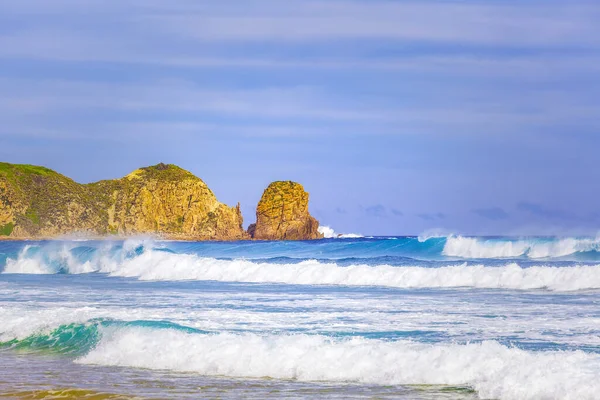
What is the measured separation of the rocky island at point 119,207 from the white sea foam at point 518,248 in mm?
90598

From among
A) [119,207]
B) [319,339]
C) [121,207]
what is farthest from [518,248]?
[119,207]

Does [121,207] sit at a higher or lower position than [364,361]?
higher

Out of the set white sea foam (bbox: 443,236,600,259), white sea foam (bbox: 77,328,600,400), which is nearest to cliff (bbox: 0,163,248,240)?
white sea foam (bbox: 443,236,600,259)

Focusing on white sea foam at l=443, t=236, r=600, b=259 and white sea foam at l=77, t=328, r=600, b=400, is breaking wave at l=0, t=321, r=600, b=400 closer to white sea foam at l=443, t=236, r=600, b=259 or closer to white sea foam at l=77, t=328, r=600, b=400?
white sea foam at l=77, t=328, r=600, b=400

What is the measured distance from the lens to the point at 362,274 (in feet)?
104

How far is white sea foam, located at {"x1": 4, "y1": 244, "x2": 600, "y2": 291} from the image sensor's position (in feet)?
91.0

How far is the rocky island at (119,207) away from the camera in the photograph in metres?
158

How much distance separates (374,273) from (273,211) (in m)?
111

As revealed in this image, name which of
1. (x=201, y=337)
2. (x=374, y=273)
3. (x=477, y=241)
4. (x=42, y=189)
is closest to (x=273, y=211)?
(x=42, y=189)

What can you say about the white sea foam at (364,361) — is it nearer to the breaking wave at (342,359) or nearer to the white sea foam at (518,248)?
the breaking wave at (342,359)

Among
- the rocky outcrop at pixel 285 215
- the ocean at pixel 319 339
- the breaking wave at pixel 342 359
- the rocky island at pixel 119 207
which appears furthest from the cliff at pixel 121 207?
the breaking wave at pixel 342 359

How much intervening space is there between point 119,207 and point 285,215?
47.4 metres

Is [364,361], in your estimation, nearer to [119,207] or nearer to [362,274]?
[362,274]

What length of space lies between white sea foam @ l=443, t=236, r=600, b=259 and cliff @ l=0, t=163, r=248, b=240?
97.8 meters
